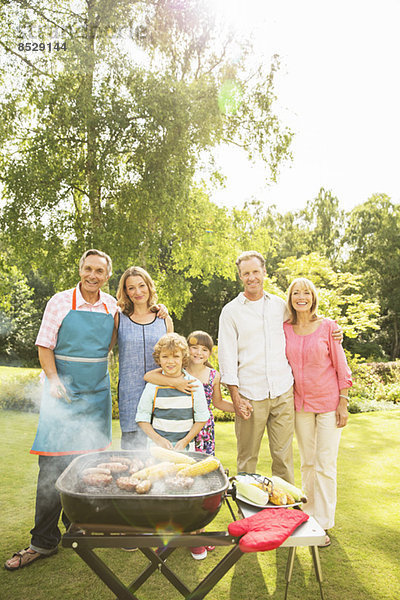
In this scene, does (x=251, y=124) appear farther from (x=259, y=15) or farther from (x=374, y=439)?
(x=374, y=439)

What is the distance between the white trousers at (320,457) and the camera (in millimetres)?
2992

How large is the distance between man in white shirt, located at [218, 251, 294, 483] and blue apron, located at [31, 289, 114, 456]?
884 mm

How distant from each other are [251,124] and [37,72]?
498cm

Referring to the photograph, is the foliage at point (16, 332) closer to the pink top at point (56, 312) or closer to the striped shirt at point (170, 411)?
the pink top at point (56, 312)

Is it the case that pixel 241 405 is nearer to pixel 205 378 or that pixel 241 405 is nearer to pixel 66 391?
pixel 205 378

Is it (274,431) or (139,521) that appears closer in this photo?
(139,521)

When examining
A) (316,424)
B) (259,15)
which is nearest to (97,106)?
(259,15)

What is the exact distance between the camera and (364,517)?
3.67 meters

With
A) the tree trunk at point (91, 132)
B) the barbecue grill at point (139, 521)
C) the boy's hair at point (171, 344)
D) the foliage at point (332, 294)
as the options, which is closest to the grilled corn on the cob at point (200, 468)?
the barbecue grill at point (139, 521)

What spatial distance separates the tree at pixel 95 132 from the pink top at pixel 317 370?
20.1 feet

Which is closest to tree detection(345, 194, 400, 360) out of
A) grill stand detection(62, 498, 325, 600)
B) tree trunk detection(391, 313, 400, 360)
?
tree trunk detection(391, 313, 400, 360)

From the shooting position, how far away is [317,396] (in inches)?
118

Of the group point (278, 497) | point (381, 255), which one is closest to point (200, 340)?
point (278, 497)

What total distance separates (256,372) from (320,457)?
29.7 inches
